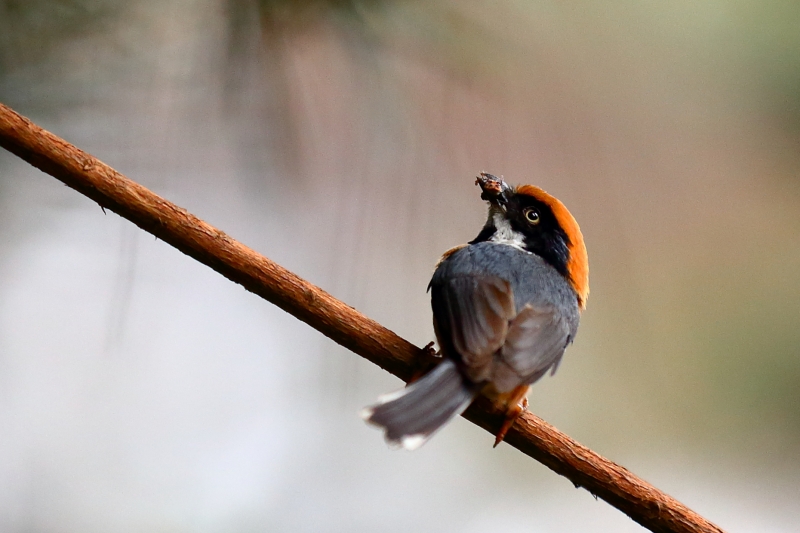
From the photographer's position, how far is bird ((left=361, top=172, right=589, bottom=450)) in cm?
A: 109

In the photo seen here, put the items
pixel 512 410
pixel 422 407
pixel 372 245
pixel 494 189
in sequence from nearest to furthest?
pixel 422 407, pixel 512 410, pixel 494 189, pixel 372 245

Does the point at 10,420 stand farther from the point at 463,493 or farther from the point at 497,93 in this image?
the point at 497,93

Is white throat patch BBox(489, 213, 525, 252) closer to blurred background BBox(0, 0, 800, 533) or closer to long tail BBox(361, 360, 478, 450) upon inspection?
blurred background BBox(0, 0, 800, 533)

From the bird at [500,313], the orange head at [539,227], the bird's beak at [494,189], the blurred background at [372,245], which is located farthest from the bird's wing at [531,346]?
the blurred background at [372,245]

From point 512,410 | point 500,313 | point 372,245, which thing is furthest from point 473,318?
point 372,245

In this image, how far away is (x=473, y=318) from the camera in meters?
1.24

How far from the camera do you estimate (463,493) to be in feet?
6.61

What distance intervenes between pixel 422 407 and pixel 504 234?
0.69 m

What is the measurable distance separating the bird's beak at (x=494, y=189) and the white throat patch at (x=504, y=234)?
4cm

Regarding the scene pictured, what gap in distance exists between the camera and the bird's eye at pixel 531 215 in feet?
5.30

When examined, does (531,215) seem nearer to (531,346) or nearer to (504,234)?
(504,234)

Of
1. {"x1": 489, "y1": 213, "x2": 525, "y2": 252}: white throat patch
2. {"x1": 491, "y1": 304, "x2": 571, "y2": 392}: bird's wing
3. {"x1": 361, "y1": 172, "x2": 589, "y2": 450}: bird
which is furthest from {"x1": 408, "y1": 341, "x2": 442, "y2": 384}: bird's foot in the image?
{"x1": 489, "y1": 213, "x2": 525, "y2": 252}: white throat patch

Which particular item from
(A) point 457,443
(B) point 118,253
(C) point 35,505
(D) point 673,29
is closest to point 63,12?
(B) point 118,253

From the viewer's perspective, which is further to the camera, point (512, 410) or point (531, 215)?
point (531, 215)
